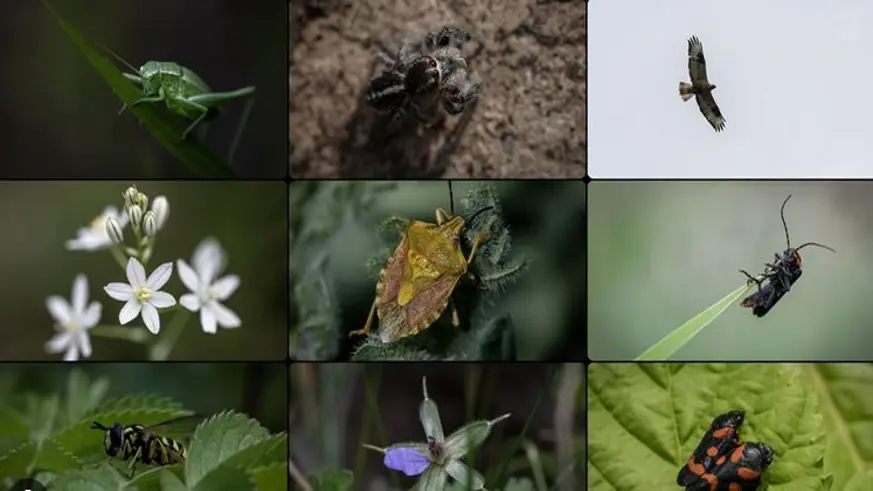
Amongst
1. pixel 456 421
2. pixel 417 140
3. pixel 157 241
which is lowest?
pixel 456 421

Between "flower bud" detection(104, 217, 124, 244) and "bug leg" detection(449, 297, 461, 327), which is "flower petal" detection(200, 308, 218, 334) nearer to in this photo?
"flower bud" detection(104, 217, 124, 244)

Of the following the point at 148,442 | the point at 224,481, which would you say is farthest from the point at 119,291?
the point at 224,481

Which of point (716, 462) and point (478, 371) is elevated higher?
point (478, 371)

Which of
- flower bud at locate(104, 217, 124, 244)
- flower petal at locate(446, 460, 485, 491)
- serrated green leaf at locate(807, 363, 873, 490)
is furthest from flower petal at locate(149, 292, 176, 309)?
serrated green leaf at locate(807, 363, 873, 490)

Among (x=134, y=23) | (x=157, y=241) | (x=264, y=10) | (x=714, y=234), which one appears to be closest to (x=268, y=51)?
(x=264, y=10)

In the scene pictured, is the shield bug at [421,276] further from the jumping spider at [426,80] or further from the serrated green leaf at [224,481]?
the serrated green leaf at [224,481]

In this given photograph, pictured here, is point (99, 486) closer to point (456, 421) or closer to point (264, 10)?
point (456, 421)
